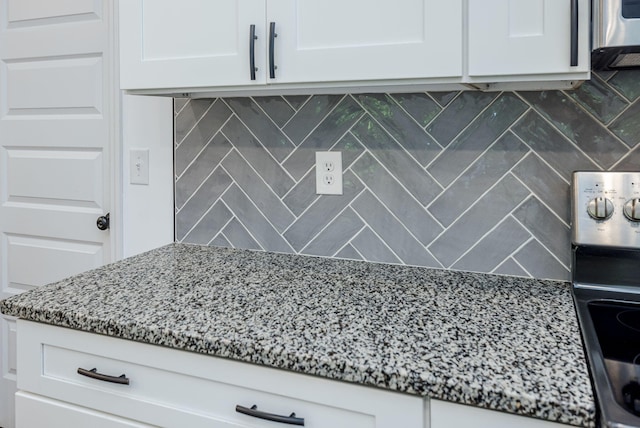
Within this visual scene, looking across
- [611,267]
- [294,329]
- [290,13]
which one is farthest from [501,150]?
[294,329]

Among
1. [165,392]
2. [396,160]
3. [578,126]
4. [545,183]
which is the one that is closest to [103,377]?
[165,392]

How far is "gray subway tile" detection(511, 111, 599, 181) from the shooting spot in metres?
1.21

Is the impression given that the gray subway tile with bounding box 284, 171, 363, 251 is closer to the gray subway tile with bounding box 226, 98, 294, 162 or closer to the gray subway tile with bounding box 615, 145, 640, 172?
the gray subway tile with bounding box 226, 98, 294, 162

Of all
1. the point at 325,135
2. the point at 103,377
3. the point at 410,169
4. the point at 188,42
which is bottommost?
the point at 103,377

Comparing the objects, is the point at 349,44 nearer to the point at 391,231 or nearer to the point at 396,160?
the point at 396,160

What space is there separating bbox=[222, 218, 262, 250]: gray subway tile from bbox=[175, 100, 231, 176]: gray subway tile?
0.85ft

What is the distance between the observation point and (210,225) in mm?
1606

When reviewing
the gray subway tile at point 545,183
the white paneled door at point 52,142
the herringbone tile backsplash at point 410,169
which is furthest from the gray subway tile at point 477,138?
the white paneled door at point 52,142

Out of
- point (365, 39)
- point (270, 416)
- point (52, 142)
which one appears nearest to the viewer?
point (270, 416)

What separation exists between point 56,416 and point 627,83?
1489 millimetres

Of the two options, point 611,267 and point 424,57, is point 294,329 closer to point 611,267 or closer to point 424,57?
point 424,57

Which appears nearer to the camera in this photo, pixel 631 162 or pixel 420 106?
pixel 631 162

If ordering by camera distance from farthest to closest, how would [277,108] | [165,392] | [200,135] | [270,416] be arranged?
[200,135]
[277,108]
[165,392]
[270,416]

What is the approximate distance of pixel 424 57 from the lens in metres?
1.02
